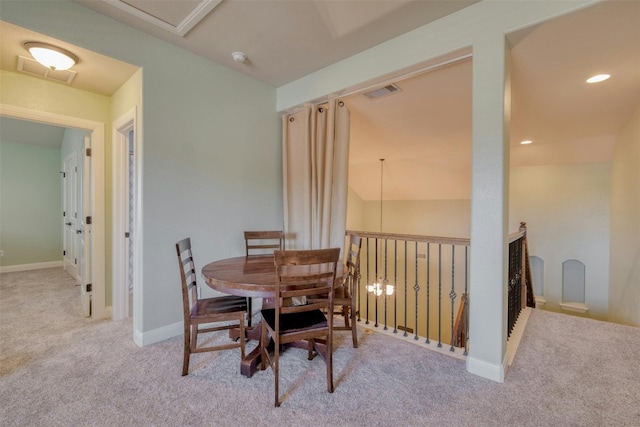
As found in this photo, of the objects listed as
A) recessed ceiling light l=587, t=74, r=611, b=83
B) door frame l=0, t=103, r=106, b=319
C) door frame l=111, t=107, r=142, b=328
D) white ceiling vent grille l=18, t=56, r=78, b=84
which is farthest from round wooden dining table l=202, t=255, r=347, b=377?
recessed ceiling light l=587, t=74, r=611, b=83

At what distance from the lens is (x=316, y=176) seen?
2959 mm

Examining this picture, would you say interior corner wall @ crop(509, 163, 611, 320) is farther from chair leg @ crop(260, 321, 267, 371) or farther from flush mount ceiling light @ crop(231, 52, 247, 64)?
chair leg @ crop(260, 321, 267, 371)

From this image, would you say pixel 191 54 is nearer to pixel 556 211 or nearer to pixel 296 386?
pixel 296 386

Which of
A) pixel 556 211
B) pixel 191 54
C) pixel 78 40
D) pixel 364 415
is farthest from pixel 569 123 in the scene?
pixel 78 40

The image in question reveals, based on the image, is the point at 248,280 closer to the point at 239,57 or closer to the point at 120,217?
the point at 120,217

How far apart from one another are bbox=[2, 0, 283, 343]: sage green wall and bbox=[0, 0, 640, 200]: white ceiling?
0.12 metres

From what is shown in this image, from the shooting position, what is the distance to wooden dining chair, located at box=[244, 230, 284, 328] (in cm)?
289

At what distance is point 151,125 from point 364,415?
106 inches

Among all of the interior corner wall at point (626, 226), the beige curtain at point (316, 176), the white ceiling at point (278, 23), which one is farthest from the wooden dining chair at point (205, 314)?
the interior corner wall at point (626, 226)

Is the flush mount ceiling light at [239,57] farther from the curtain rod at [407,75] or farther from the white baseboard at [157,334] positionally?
the white baseboard at [157,334]

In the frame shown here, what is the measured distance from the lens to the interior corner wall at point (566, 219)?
16.7 ft

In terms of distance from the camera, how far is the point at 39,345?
2.29 m

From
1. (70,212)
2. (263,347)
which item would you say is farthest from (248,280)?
(70,212)

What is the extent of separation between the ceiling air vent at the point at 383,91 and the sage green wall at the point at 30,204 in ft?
20.2
